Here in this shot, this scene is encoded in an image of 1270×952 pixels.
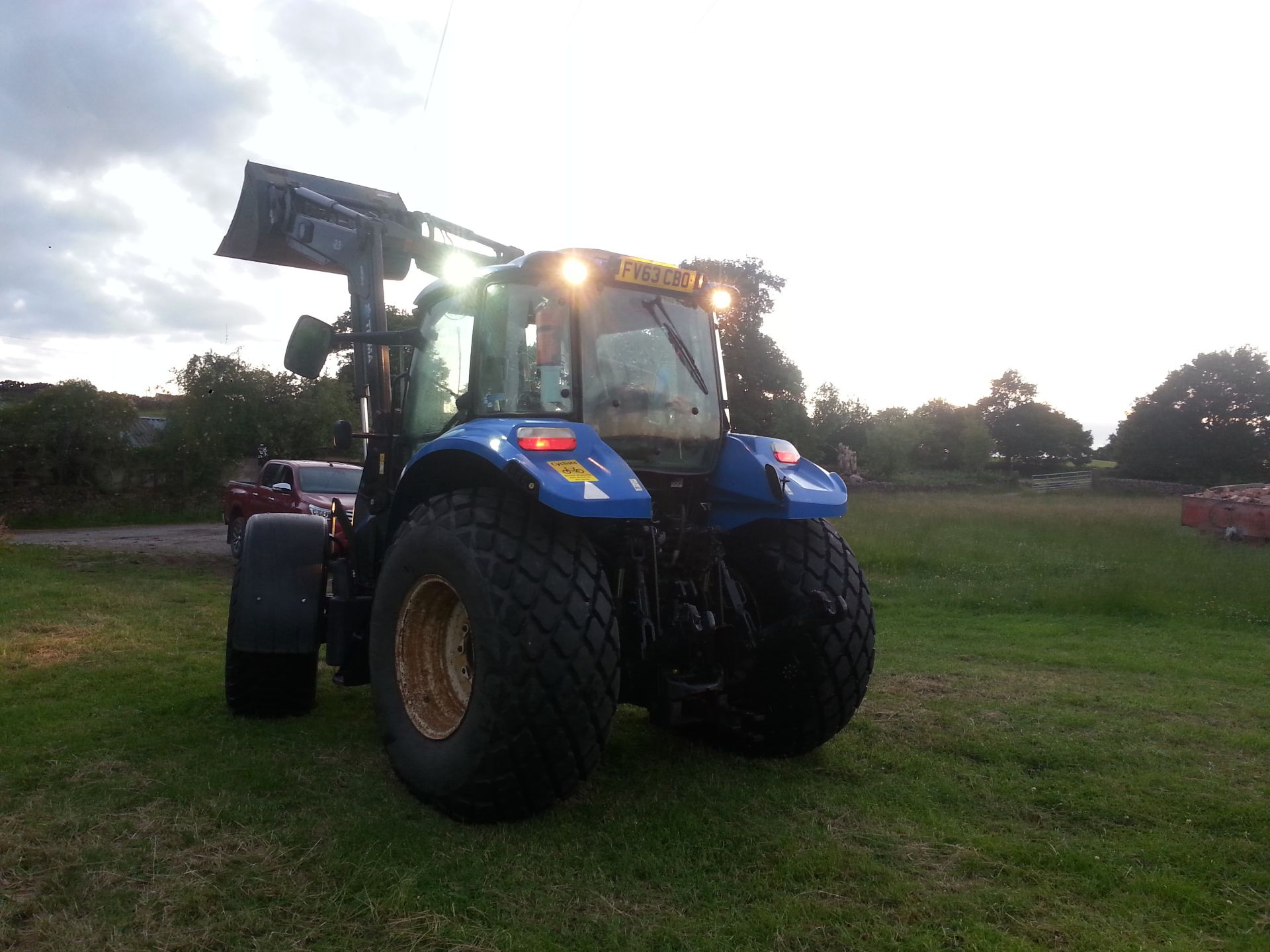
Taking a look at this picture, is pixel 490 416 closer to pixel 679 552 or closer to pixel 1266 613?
pixel 679 552

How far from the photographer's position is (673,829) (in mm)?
3488

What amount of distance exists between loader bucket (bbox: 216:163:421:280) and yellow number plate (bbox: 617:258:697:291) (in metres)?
2.35

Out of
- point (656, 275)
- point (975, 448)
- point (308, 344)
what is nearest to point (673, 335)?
point (656, 275)

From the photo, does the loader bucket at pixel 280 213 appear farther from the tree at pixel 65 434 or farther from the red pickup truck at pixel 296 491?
the tree at pixel 65 434

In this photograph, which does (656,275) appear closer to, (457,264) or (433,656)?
(433,656)

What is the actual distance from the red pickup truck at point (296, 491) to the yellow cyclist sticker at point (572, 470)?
28.3 ft

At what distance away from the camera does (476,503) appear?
362 cm

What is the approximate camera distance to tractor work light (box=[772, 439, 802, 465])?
439cm

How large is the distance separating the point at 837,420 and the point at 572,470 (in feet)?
166

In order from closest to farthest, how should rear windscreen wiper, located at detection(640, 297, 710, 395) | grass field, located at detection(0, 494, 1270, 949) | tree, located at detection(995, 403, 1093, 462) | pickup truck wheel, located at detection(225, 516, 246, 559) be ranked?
grass field, located at detection(0, 494, 1270, 949), rear windscreen wiper, located at detection(640, 297, 710, 395), pickup truck wheel, located at detection(225, 516, 246, 559), tree, located at detection(995, 403, 1093, 462)

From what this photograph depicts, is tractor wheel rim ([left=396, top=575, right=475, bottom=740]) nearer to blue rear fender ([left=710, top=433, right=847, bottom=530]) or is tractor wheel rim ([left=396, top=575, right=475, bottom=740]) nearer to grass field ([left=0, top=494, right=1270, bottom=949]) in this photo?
grass field ([left=0, top=494, right=1270, bottom=949])

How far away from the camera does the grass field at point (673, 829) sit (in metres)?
2.78

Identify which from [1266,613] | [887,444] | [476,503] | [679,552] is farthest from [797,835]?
[887,444]

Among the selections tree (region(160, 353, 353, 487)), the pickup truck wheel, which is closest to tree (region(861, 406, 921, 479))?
tree (region(160, 353, 353, 487))
